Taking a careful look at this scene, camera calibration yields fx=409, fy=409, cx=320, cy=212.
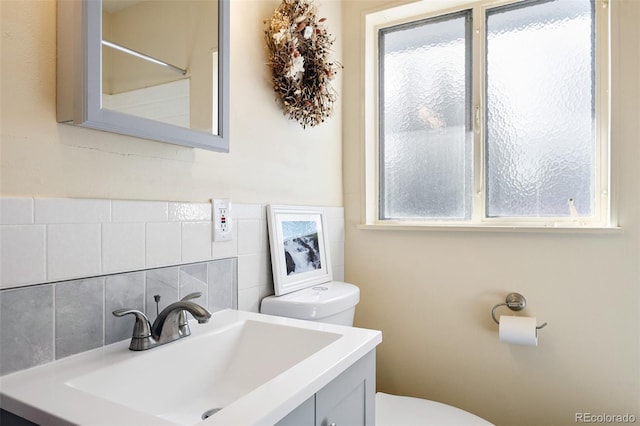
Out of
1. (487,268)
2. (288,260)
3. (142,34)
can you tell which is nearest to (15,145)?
(142,34)

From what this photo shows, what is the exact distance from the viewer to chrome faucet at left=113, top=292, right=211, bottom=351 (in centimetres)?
89

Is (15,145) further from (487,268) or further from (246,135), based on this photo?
(487,268)

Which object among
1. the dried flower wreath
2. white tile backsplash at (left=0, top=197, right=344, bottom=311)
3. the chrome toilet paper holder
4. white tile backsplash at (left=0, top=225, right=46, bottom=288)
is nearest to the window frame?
the chrome toilet paper holder

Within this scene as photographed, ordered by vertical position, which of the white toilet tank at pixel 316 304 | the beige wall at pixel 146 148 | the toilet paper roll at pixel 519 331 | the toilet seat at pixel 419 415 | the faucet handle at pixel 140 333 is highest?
the beige wall at pixel 146 148

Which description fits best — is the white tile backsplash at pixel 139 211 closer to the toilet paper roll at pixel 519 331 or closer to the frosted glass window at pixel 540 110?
the toilet paper roll at pixel 519 331

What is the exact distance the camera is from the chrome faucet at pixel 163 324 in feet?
2.92

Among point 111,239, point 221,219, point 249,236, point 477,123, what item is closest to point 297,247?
point 249,236

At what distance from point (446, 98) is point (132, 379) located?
173 cm

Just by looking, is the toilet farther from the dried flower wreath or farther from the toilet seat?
the dried flower wreath

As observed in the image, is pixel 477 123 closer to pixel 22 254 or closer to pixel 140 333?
pixel 140 333

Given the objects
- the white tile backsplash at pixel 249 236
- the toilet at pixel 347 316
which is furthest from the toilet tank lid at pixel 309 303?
the white tile backsplash at pixel 249 236

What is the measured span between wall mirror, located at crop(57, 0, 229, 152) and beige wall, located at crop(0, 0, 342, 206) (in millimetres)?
47

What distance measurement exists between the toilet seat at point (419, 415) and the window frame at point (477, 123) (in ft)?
2.35

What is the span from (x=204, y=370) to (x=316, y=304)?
48 centimetres
